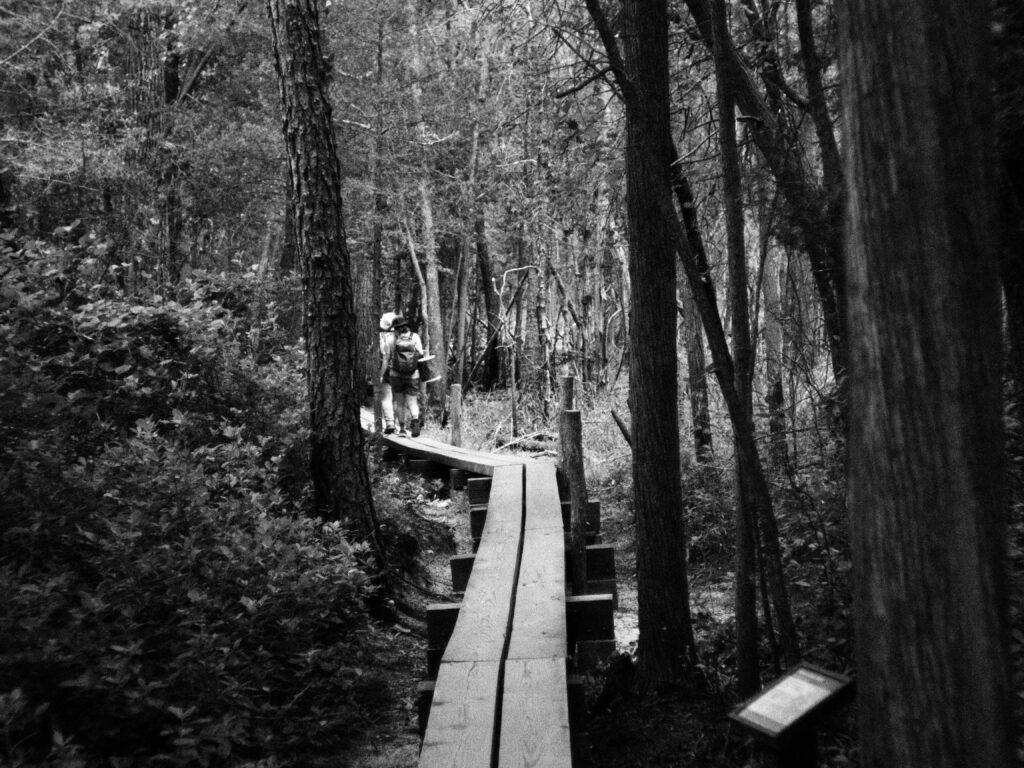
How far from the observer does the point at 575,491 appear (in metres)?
8.28

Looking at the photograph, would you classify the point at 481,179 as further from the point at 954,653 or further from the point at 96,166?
the point at 954,653

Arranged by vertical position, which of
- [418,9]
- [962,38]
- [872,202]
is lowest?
[872,202]

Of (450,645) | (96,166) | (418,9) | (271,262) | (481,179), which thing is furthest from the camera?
(271,262)

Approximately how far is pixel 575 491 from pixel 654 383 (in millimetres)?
2063

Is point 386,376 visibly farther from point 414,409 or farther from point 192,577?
point 192,577

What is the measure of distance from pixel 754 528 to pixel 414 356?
36.3 feet

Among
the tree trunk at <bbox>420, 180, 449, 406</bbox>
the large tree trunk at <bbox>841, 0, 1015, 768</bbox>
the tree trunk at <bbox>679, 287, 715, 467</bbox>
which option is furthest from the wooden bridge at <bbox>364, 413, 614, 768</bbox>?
the tree trunk at <bbox>420, 180, 449, 406</bbox>

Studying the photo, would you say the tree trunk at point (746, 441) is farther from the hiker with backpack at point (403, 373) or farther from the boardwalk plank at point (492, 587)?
the hiker with backpack at point (403, 373)

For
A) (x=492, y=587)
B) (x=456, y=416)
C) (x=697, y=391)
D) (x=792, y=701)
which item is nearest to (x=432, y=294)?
(x=456, y=416)

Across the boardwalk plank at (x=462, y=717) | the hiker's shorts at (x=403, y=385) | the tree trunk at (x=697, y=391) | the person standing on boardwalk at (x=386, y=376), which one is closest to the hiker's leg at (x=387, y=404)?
the person standing on boardwalk at (x=386, y=376)

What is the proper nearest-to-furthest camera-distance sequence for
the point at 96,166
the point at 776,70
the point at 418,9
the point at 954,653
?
1. the point at 954,653
2. the point at 776,70
3. the point at 96,166
4. the point at 418,9

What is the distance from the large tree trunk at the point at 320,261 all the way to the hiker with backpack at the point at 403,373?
299 inches

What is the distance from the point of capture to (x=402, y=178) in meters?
17.9

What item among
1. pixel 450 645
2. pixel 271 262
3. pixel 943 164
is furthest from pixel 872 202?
pixel 271 262
